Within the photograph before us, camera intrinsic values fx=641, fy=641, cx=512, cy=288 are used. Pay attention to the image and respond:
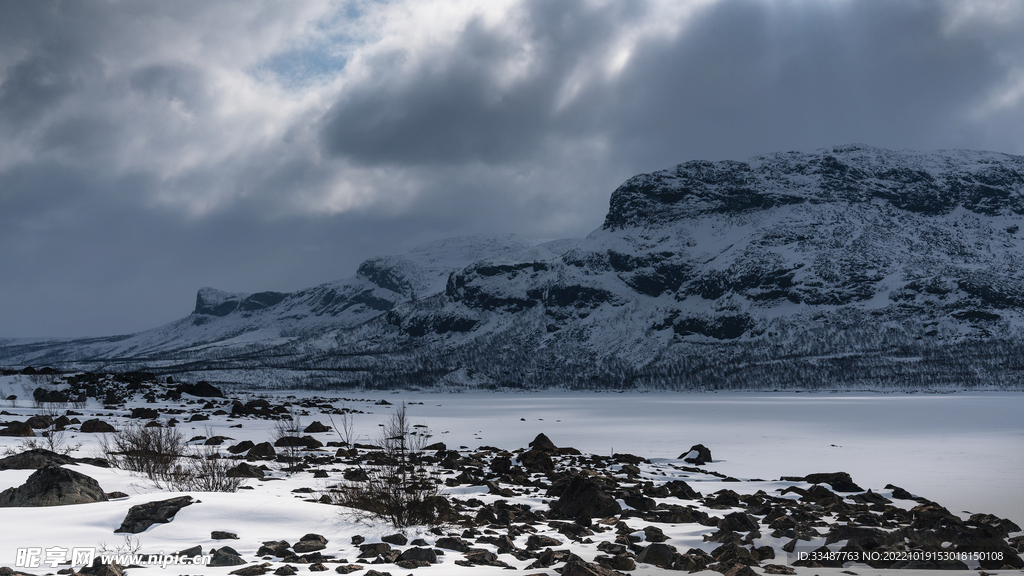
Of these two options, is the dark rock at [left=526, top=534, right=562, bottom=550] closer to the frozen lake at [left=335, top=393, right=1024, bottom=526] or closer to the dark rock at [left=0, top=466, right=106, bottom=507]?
the dark rock at [left=0, top=466, right=106, bottom=507]

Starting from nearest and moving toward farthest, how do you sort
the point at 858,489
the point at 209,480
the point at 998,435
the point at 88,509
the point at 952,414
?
the point at 88,509 → the point at 209,480 → the point at 858,489 → the point at 998,435 → the point at 952,414

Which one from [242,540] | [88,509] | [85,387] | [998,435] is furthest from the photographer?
[85,387]

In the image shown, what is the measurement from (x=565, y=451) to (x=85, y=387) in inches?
1637

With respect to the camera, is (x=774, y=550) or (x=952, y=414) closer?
(x=774, y=550)

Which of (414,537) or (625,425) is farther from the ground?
(414,537)

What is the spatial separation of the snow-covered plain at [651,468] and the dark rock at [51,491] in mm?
608

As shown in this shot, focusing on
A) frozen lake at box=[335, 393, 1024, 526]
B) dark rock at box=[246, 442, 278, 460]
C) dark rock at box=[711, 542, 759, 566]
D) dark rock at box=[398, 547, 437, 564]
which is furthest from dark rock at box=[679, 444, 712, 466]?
dark rock at box=[398, 547, 437, 564]

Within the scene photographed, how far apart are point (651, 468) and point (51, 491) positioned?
21047mm

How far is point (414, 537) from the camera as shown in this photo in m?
13.5

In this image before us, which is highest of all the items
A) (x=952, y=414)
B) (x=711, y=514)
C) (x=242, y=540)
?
(x=242, y=540)

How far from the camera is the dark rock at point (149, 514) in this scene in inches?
468

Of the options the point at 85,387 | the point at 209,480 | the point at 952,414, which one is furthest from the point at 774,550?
the point at 952,414

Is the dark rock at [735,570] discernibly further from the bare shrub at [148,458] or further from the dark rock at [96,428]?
the dark rock at [96,428]

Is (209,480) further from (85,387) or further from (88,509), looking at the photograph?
(85,387)
